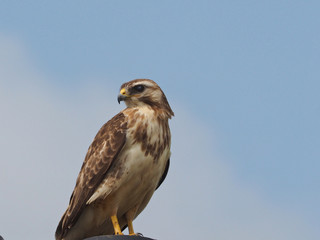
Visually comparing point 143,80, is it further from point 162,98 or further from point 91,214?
point 91,214

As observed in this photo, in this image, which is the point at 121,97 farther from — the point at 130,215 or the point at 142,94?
the point at 130,215

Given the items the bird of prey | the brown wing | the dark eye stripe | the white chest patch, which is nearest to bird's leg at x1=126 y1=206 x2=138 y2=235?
the bird of prey

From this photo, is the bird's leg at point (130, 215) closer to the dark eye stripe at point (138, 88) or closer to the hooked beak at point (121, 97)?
the hooked beak at point (121, 97)

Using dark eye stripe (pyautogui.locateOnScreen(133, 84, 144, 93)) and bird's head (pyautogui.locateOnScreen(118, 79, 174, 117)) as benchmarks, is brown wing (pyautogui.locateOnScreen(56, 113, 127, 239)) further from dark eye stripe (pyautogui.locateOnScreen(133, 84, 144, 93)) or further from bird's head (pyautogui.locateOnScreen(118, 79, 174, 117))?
dark eye stripe (pyautogui.locateOnScreen(133, 84, 144, 93))

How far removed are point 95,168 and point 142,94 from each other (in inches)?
44.4

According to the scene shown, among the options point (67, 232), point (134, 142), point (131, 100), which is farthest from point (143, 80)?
point (67, 232)

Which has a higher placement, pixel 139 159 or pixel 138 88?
pixel 138 88

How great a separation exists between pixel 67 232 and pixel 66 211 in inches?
10.4

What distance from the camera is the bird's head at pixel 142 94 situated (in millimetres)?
7968

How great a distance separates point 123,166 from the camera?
7605mm

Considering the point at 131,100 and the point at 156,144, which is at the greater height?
the point at 131,100

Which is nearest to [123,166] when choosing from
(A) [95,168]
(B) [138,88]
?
(A) [95,168]

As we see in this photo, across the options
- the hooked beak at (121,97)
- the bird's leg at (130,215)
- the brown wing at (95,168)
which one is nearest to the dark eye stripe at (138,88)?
the hooked beak at (121,97)

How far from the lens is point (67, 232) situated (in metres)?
7.82
